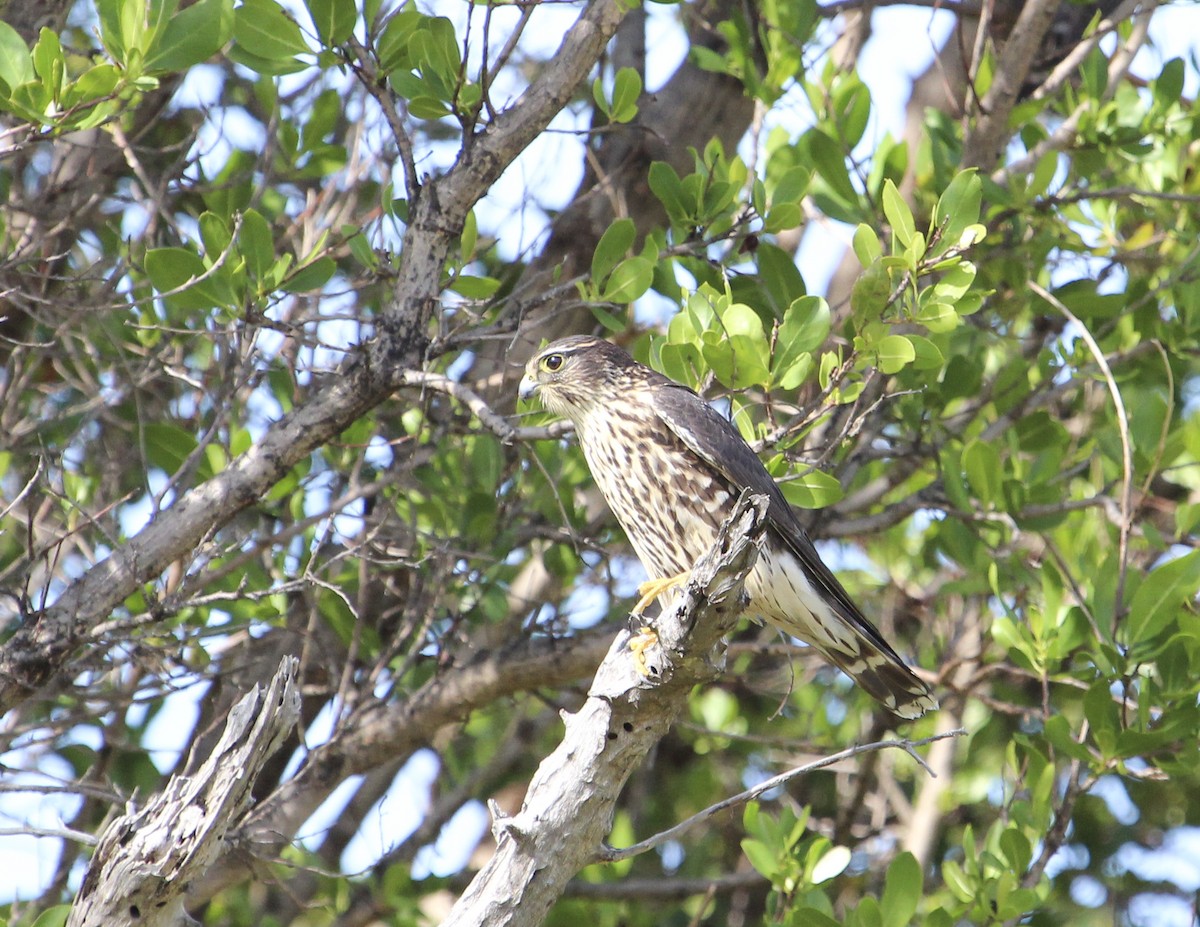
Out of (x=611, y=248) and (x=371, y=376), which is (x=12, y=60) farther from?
(x=611, y=248)

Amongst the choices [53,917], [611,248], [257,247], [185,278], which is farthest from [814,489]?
[53,917]

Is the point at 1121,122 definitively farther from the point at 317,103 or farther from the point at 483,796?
the point at 483,796

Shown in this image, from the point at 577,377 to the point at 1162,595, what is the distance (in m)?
1.81

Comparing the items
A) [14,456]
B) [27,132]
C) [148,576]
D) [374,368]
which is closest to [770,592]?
[374,368]

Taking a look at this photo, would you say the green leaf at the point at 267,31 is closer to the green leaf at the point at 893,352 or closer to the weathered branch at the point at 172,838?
the green leaf at the point at 893,352

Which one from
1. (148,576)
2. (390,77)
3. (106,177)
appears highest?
(106,177)

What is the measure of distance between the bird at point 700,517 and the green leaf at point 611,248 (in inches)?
14.7

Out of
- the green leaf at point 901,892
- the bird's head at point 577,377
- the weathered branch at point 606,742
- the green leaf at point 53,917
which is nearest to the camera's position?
the weathered branch at point 606,742

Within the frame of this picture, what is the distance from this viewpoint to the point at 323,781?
4.59 meters

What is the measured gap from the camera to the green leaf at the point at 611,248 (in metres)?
3.64

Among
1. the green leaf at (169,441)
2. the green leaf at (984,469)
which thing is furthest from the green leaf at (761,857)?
the green leaf at (169,441)

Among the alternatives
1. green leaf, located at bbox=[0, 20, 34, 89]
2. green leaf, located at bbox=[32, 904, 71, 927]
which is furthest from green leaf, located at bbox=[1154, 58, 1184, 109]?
green leaf, located at bbox=[32, 904, 71, 927]

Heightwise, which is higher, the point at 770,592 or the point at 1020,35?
the point at 1020,35

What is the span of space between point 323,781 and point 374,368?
1865 millimetres
